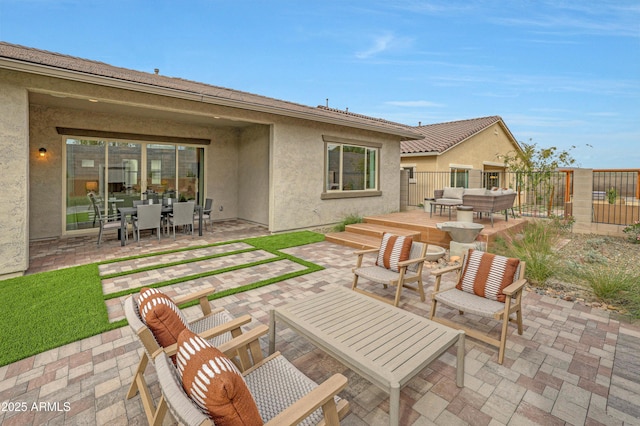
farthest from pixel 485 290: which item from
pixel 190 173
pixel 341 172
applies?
pixel 190 173

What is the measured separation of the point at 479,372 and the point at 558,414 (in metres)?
0.59

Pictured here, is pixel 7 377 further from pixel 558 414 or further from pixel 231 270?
pixel 558 414

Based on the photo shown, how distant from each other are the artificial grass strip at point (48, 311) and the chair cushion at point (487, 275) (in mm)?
4210

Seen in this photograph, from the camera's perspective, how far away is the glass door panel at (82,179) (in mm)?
8438

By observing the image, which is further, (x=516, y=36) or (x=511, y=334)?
(x=516, y=36)

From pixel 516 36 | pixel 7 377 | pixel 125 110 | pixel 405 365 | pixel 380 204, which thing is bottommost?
pixel 7 377

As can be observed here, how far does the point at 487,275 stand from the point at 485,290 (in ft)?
0.56

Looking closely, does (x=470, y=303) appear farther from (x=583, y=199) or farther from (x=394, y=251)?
(x=583, y=199)

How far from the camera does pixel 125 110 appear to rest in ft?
27.1

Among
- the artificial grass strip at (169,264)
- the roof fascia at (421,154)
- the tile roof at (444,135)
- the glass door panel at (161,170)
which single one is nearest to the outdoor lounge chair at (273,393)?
the artificial grass strip at (169,264)

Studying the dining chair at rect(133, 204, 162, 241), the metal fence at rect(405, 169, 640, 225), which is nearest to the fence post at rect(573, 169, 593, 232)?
the metal fence at rect(405, 169, 640, 225)

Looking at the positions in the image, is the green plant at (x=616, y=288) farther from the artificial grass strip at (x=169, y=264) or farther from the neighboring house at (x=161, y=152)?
the neighboring house at (x=161, y=152)

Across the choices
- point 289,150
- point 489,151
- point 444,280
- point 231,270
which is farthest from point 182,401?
point 489,151

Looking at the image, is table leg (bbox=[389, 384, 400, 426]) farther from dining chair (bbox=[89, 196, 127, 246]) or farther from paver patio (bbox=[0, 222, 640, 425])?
dining chair (bbox=[89, 196, 127, 246])
